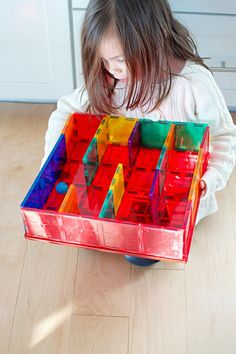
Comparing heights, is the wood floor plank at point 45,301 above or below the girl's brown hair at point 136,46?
below

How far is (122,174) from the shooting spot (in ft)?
3.57

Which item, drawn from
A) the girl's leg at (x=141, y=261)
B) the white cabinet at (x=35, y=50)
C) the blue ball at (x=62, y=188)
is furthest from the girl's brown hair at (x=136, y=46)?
the white cabinet at (x=35, y=50)

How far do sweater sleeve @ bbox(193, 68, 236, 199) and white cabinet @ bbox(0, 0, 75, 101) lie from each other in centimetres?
61

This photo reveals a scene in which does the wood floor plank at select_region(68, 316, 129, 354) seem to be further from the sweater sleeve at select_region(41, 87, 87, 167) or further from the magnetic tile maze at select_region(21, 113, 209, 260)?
the sweater sleeve at select_region(41, 87, 87, 167)

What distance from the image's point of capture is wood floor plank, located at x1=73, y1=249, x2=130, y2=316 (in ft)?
4.22

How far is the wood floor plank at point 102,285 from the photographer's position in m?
1.29

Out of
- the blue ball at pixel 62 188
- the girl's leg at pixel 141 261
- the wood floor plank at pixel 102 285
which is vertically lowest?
the wood floor plank at pixel 102 285

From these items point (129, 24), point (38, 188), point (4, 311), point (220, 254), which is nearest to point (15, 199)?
point (4, 311)

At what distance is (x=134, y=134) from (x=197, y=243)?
1.41ft

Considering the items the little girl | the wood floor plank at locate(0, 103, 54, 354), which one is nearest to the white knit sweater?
the little girl

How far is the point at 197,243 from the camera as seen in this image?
1414 millimetres

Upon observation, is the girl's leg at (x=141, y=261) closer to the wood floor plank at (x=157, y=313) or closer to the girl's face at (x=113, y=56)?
the wood floor plank at (x=157, y=313)

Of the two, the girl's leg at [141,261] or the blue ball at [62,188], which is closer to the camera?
the blue ball at [62,188]

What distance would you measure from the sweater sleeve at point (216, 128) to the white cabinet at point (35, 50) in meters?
0.61
